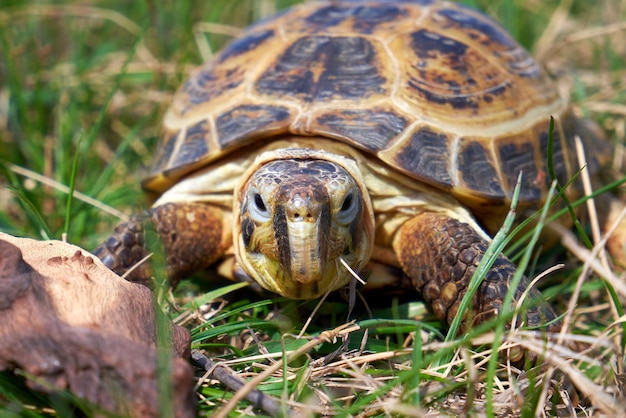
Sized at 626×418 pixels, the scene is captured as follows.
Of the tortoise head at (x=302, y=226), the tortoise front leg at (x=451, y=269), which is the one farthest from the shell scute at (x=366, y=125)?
the tortoise front leg at (x=451, y=269)

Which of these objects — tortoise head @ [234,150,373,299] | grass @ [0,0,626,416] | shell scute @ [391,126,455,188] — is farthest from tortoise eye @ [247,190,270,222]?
shell scute @ [391,126,455,188]

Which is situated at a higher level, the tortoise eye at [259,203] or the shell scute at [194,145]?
the tortoise eye at [259,203]

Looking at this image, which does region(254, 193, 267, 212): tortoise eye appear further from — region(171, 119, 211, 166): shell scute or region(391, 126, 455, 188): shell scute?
region(171, 119, 211, 166): shell scute

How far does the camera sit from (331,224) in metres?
2.34

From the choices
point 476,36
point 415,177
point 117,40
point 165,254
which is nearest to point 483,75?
point 476,36

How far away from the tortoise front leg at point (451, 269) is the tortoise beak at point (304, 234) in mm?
553

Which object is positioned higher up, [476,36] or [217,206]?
[476,36]

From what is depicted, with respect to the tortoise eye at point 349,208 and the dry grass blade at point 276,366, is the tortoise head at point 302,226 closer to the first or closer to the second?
the tortoise eye at point 349,208

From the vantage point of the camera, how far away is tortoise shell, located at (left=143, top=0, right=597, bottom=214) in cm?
292

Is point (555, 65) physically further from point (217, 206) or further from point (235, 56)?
point (217, 206)

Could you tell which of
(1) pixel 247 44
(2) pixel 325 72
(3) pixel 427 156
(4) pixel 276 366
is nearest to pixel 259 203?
(4) pixel 276 366

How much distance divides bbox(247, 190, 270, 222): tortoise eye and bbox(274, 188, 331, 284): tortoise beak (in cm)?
9

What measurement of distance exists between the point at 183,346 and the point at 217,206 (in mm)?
1271

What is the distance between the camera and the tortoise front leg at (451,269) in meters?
2.42
